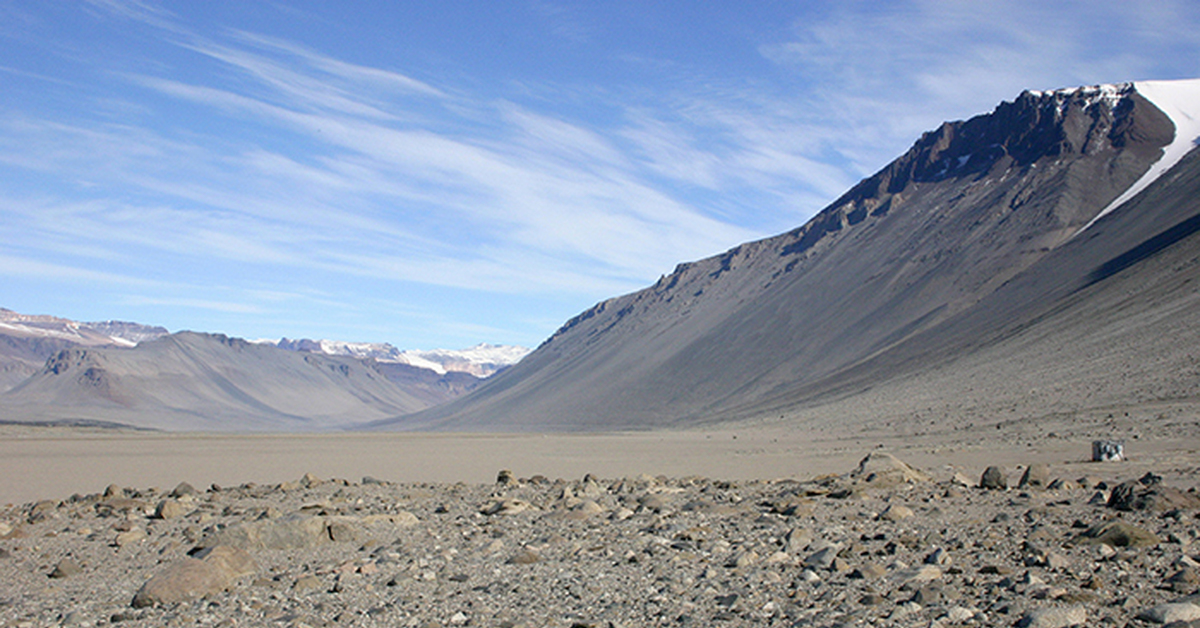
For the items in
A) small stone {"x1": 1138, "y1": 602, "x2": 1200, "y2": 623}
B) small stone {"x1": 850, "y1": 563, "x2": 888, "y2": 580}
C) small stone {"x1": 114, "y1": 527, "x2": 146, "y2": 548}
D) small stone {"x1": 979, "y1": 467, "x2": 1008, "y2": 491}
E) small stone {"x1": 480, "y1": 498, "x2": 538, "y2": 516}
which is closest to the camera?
small stone {"x1": 1138, "y1": 602, "x2": 1200, "y2": 623}

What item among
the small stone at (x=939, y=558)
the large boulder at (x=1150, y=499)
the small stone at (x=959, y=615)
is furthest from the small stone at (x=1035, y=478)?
the small stone at (x=959, y=615)

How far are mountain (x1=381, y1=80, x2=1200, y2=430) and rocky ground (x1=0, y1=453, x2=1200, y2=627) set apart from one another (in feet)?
73.7

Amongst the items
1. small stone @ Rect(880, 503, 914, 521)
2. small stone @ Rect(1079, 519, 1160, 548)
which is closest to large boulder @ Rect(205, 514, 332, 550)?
small stone @ Rect(880, 503, 914, 521)

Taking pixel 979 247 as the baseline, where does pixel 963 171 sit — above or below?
above

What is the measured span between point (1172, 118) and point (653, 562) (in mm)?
118699

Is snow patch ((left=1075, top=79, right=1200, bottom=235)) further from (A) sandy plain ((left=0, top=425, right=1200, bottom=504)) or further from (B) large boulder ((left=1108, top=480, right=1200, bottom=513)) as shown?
(B) large boulder ((left=1108, top=480, right=1200, bottom=513))

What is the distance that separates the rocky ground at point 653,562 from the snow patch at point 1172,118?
80.7m

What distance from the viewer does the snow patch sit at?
86531mm

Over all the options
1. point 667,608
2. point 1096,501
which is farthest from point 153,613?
point 1096,501

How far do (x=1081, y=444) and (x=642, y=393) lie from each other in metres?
81.0

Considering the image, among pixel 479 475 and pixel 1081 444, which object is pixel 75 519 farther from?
pixel 1081 444

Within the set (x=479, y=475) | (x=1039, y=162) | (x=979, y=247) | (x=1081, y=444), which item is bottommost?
(x=479, y=475)

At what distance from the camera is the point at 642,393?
10231cm

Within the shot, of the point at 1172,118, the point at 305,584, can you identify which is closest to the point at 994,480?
the point at 305,584
